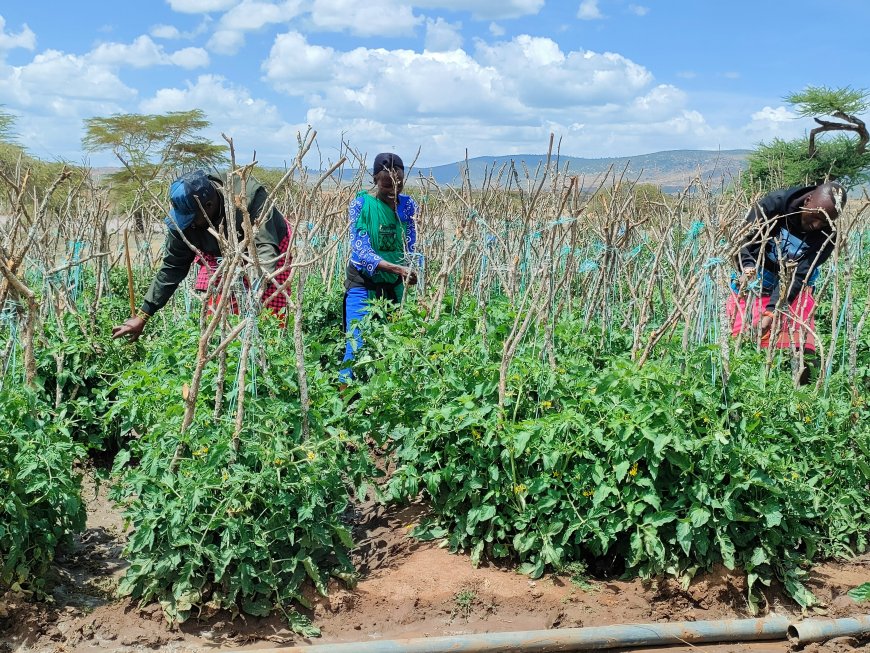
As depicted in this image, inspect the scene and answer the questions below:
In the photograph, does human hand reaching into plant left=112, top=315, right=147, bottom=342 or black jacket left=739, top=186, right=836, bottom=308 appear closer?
human hand reaching into plant left=112, top=315, right=147, bottom=342

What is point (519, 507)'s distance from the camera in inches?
118

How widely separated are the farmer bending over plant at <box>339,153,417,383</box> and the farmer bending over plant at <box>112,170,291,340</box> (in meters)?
0.63

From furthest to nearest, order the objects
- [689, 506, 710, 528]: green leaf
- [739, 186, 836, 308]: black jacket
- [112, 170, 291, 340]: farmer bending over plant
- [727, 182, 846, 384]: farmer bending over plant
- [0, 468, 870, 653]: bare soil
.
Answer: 1. [739, 186, 836, 308]: black jacket
2. [727, 182, 846, 384]: farmer bending over plant
3. [112, 170, 291, 340]: farmer bending over plant
4. [689, 506, 710, 528]: green leaf
5. [0, 468, 870, 653]: bare soil

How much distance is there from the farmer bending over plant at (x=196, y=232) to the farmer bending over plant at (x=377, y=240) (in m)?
0.63

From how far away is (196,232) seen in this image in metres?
Result: 3.89

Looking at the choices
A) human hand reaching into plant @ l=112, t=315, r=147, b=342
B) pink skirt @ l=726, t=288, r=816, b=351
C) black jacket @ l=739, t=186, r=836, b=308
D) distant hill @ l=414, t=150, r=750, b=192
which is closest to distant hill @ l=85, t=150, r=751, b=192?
distant hill @ l=414, t=150, r=750, b=192

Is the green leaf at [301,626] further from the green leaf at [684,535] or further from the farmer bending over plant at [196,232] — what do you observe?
the farmer bending over plant at [196,232]

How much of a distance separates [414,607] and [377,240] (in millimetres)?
2367

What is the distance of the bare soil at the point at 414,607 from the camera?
2.64m

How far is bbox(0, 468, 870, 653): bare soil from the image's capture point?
104 inches

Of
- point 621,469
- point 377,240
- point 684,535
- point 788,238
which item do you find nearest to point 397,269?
point 377,240

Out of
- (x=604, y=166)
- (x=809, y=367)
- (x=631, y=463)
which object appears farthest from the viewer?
(x=604, y=166)

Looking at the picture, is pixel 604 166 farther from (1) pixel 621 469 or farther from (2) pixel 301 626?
(2) pixel 301 626

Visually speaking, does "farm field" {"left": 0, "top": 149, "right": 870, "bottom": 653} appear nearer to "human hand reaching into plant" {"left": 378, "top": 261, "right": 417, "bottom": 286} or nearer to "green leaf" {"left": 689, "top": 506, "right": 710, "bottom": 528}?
"green leaf" {"left": 689, "top": 506, "right": 710, "bottom": 528}
